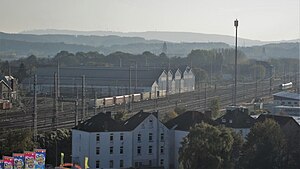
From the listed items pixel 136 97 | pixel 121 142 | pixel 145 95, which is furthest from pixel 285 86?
pixel 121 142

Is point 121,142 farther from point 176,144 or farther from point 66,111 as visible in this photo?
point 66,111

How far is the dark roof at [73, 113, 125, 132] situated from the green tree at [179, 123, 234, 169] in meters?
2.14

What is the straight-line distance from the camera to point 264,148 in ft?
34.4

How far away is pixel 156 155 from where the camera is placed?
1268 cm

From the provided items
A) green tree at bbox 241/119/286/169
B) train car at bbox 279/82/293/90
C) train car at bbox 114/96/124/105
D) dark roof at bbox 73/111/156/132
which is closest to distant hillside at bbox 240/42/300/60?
train car at bbox 279/82/293/90

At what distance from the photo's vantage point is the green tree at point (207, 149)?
1024 centimetres

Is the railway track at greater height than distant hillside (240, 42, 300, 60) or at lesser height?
lesser

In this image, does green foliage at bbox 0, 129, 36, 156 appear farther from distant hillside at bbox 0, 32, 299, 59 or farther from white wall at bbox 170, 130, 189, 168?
distant hillside at bbox 0, 32, 299, 59

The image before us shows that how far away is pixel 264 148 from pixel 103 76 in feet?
66.5

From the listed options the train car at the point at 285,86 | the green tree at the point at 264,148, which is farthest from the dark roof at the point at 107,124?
the train car at the point at 285,86

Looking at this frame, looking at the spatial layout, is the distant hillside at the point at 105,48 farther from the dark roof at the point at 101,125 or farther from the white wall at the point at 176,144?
the dark roof at the point at 101,125

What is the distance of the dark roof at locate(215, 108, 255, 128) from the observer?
13234 millimetres

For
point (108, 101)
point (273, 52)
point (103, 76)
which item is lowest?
point (108, 101)

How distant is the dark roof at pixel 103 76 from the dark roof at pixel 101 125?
16.3 meters
